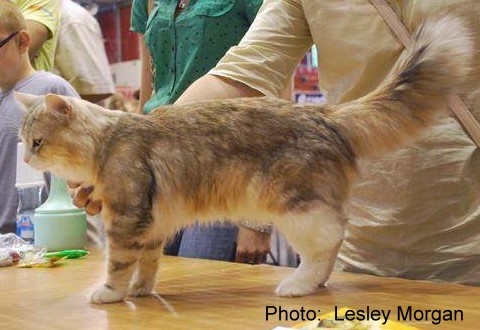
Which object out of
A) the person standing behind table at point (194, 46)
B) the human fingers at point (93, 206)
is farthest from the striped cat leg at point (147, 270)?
the person standing behind table at point (194, 46)

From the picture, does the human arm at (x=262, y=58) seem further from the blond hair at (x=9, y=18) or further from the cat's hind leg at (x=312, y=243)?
the blond hair at (x=9, y=18)

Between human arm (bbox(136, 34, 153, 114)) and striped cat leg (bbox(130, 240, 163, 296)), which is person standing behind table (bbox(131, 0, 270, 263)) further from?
striped cat leg (bbox(130, 240, 163, 296))

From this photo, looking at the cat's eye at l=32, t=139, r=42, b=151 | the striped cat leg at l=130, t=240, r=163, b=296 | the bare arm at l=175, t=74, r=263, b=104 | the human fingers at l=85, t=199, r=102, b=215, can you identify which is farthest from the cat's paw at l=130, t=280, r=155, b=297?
the bare arm at l=175, t=74, r=263, b=104

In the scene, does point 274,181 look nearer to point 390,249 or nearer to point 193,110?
point 193,110

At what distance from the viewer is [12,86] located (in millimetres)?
2359

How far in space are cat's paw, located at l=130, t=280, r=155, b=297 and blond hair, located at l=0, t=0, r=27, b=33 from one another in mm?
1358

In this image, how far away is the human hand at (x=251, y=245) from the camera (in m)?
1.65

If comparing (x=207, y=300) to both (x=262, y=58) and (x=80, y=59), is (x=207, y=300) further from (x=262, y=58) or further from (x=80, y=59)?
(x=80, y=59)

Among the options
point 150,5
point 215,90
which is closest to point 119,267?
point 215,90

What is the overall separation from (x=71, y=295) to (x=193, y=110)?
41 cm

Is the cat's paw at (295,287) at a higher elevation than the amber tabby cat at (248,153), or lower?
lower

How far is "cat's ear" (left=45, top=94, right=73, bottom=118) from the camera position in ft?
4.03

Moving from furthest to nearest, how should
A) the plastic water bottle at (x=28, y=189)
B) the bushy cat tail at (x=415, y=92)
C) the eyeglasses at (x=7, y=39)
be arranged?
1. the eyeglasses at (x=7, y=39)
2. the plastic water bottle at (x=28, y=189)
3. the bushy cat tail at (x=415, y=92)

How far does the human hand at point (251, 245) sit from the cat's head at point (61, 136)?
0.52 m
